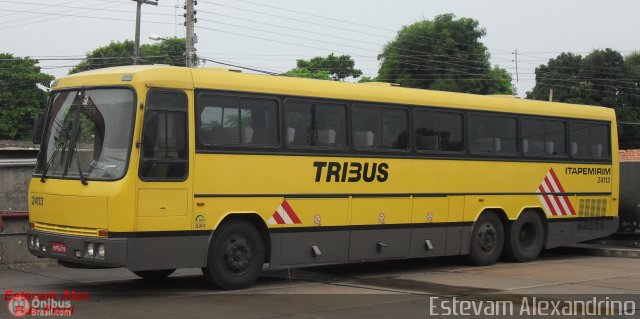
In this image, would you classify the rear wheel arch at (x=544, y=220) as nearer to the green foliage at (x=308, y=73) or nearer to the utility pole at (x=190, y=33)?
the utility pole at (x=190, y=33)

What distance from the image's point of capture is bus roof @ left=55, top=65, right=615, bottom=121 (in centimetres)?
1114

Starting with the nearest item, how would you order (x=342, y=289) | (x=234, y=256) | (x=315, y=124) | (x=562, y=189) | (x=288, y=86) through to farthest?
1. (x=234, y=256)
2. (x=342, y=289)
3. (x=288, y=86)
4. (x=315, y=124)
5. (x=562, y=189)

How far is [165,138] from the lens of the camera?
36.3ft

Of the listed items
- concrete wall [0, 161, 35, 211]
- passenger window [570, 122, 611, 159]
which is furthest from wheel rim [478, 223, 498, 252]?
concrete wall [0, 161, 35, 211]

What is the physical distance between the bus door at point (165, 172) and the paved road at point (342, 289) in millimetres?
976

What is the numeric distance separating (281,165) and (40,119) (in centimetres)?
365

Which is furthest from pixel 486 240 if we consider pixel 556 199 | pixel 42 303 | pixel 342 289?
pixel 42 303

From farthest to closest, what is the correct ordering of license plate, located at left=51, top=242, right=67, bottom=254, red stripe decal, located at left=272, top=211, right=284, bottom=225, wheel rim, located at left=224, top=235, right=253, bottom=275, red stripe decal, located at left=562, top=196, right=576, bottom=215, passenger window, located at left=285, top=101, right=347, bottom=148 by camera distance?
1. red stripe decal, located at left=562, top=196, right=576, bottom=215
2. passenger window, located at left=285, top=101, right=347, bottom=148
3. red stripe decal, located at left=272, top=211, right=284, bottom=225
4. wheel rim, located at left=224, top=235, right=253, bottom=275
5. license plate, located at left=51, top=242, right=67, bottom=254

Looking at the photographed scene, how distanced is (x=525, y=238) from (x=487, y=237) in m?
1.39

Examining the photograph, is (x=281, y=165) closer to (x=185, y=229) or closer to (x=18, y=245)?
(x=185, y=229)

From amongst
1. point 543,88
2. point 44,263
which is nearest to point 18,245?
point 44,263

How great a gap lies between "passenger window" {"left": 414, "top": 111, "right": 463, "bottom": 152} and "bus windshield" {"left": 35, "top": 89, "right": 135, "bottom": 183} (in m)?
5.63

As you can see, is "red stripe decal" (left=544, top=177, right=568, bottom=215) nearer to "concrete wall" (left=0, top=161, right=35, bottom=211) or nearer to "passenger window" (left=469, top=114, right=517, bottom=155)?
"passenger window" (left=469, top=114, right=517, bottom=155)

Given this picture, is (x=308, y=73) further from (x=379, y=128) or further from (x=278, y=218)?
(x=278, y=218)
